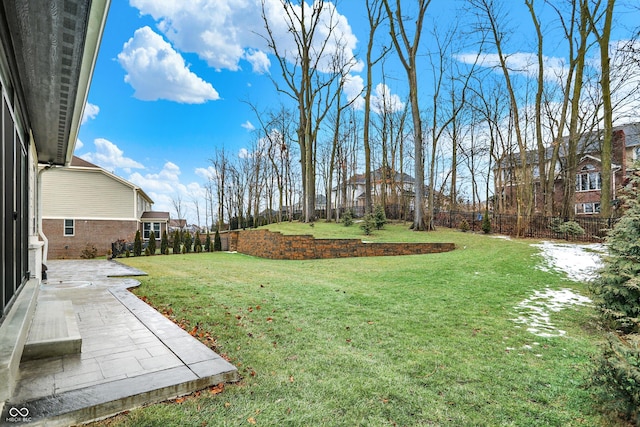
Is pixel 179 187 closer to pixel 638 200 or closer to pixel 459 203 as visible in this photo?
pixel 459 203

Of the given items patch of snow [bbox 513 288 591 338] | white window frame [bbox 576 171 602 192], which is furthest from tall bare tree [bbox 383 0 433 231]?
white window frame [bbox 576 171 602 192]

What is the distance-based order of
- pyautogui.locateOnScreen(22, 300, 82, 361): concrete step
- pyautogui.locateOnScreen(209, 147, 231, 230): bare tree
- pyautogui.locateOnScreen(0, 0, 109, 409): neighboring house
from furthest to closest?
pyautogui.locateOnScreen(209, 147, 231, 230): bare tree
pyautogui.locateOnScreen(22, 300, 82, 361): concrete step
pyautogui.locateOnScreen(0, 0, 109, 409): neighboring house

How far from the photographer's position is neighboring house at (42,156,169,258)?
1983cm

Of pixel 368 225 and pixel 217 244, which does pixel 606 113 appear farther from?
pixel 217 244

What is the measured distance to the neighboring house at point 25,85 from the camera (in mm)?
2314

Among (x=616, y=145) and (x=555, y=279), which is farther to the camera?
(x=616, y=145)

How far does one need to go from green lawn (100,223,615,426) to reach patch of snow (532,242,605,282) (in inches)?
20.6

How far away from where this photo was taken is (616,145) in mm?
23516

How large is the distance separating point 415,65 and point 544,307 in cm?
1432

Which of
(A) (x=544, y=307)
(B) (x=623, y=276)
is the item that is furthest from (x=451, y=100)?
(B) (x=623, y=276)

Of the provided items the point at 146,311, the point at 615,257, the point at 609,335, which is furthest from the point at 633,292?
the point at 146,311

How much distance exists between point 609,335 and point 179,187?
3868cm

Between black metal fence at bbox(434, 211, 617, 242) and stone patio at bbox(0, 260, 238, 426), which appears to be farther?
black metal fence at bbox(434, 211, 617, 242)

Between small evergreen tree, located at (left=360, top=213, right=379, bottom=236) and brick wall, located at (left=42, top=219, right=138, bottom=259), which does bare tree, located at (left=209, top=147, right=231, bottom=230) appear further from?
small evergreen tree, located at (left=360, top=213, right=379, bottom=236)
